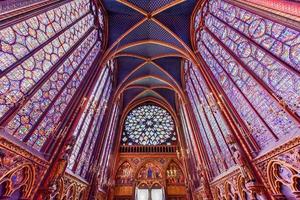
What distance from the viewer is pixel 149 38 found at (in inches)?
597

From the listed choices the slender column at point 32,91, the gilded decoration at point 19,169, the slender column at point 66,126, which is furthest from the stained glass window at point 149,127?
the gilded decoration at point 19,169

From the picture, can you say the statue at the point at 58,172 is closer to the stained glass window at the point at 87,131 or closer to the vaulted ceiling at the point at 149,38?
the stained glass window at the point at 87,131

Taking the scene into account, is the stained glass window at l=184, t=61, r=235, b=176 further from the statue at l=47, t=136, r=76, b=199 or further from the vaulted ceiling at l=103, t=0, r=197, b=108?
the statue at l=47, t=136, r=76, b=199

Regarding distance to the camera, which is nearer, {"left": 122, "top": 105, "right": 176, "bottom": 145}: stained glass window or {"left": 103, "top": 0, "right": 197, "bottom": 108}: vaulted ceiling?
{"left": 103, "top": 0, "right": 197, "bottom": 108}: vaulted ceiling

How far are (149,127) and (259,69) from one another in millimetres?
14638

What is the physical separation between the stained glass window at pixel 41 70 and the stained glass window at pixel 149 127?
10.9 meters

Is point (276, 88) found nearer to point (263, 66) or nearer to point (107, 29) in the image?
point (263, 66)

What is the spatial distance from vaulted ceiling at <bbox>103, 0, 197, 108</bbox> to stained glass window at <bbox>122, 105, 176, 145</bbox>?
A: 4.48 m

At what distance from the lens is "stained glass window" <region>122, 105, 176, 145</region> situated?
767 inches

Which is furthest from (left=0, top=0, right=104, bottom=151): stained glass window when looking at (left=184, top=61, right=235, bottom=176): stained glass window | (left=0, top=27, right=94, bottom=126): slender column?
(left=184, top=61, right=235, bottom=176): stained glass window

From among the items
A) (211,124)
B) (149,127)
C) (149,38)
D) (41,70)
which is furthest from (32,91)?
(149,127)

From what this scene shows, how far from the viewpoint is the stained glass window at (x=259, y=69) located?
5.96 meters

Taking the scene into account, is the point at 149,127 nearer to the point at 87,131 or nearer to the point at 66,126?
the point at 87,131

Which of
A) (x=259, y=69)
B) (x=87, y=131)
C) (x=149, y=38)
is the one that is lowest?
(x=259, y=69)
